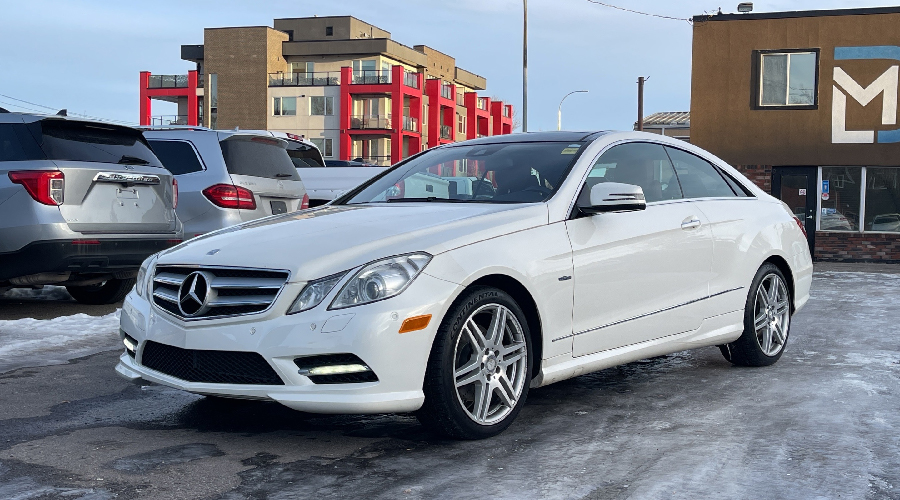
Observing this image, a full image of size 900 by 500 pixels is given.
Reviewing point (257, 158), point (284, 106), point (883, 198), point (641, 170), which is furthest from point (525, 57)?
point (284, 106)

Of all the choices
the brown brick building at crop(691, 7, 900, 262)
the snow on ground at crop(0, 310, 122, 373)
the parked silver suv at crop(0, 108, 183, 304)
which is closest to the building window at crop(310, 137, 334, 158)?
the brown brick building at crop(691, 7, 900, 262)

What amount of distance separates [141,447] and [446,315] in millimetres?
1496

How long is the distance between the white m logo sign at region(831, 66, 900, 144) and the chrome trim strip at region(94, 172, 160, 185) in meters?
19.5

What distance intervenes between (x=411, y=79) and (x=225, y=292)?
7451 centimetres

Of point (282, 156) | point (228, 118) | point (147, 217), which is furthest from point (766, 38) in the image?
point (228, 118)

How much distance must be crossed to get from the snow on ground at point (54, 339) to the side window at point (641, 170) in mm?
3914

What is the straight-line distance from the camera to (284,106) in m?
78.2

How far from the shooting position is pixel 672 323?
5.92 m

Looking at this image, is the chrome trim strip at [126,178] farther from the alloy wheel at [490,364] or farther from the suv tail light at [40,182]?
the alloy wheel at [490,364]

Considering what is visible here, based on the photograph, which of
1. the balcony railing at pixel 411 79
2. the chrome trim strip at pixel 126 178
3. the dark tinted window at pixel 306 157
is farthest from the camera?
the balcony railing at pixel 411 79

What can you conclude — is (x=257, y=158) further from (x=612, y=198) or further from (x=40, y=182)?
(x=612, y=198)

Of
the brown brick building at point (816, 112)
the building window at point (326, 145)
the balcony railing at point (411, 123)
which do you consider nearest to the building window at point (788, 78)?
the brown brick building at point (816, 112)

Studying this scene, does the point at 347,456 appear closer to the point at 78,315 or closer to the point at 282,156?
the point at 78,315

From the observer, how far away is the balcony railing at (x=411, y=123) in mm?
77062
